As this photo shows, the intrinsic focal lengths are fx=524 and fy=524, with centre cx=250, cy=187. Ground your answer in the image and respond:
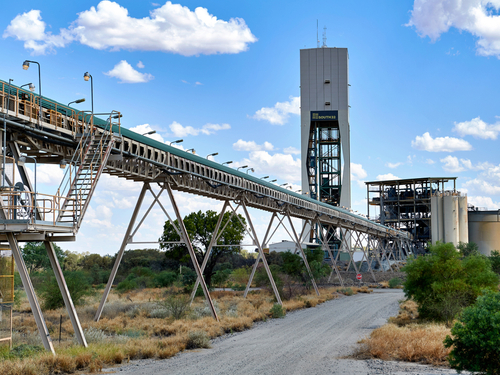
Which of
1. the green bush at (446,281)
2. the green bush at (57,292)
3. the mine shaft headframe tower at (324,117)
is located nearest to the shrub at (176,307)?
the green bush at (57,292)

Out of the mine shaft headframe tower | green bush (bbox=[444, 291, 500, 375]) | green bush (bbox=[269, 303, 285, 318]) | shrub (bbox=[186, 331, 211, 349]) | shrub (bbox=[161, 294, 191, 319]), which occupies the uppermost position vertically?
the mine shaft headframe tower

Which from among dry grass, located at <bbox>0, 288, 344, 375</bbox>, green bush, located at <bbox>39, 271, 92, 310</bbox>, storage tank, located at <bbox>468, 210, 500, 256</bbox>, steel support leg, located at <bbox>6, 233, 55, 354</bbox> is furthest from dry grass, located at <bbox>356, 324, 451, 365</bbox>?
storage tank, located at <bbox>468, 210, 500, 256</bbox>

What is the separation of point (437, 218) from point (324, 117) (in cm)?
2580

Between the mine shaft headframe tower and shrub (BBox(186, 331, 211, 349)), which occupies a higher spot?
the mine shaft headframe tower

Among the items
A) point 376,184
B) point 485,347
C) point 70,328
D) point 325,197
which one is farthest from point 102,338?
point 376,184

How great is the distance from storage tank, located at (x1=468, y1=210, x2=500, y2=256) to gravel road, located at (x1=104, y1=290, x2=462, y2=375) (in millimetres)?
73809

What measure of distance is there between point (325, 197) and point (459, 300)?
228 feet

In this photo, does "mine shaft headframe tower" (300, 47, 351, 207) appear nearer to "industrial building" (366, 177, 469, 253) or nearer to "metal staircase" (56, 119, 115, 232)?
"industrial building" (366, 177, 469, 253)

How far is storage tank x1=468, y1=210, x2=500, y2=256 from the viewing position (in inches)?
3686

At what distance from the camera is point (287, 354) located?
18406 mm

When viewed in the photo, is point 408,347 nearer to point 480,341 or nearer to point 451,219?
point 480,341

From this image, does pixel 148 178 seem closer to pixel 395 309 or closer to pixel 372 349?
pixel 372 349

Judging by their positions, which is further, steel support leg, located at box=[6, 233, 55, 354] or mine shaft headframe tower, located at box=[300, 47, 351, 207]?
mine shaft headframe tower, located at box=[300, 47, 351, 207]

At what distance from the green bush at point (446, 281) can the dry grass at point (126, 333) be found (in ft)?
27.9
